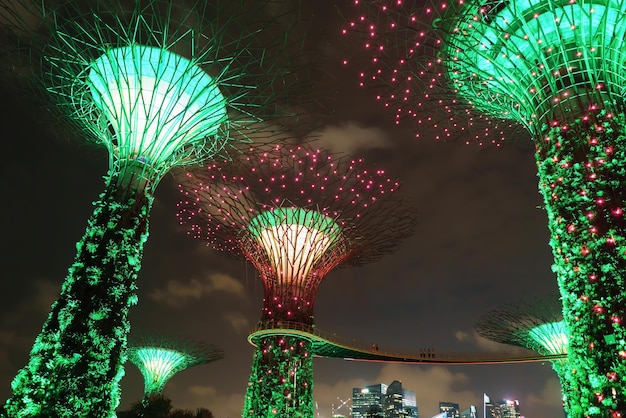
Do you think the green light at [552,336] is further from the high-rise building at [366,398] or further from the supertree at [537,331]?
the high-rise building at [366,398]

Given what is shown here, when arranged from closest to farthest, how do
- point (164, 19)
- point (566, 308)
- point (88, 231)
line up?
point (566, 308) < point (88, 231) < point (164, 19)

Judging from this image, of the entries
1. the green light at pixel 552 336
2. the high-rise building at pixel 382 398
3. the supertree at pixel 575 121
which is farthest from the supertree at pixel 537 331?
the high-rise building at pixel 382 398

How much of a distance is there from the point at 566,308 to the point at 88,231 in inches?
433

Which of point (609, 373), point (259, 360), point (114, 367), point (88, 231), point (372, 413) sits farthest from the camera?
point (372, 413)

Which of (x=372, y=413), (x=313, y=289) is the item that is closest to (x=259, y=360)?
(x=313, y=289)

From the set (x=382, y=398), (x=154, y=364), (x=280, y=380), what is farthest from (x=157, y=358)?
(x=382, y=398)

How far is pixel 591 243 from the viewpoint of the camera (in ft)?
30.7

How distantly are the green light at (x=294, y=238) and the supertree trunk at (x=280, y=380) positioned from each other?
3.32 meters

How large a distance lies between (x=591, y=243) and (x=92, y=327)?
34.8 ft

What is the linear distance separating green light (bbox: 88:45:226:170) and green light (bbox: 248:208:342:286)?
12339 mm

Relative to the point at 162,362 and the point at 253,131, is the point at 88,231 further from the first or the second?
the point at 162,362

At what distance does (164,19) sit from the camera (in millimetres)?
12359

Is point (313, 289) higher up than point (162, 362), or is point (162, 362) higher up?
point (313, 289)

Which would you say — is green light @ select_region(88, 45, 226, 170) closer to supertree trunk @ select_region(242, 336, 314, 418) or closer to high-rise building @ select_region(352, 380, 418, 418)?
supertree trunk @ select_region(242, 336, 314, 418)
